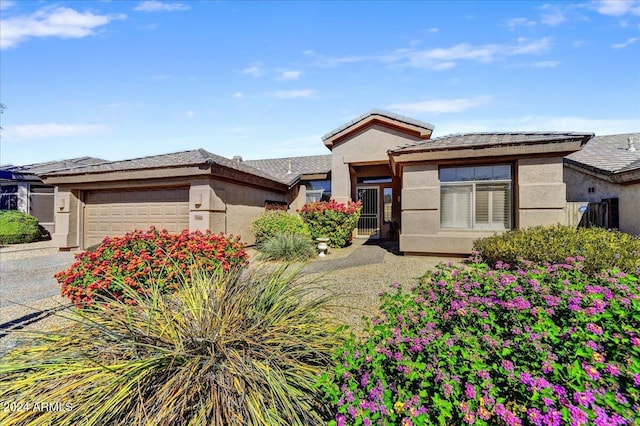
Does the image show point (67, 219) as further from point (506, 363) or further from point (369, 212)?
point (506, 363)

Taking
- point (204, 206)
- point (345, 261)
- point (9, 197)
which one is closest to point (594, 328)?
point (345, 261)

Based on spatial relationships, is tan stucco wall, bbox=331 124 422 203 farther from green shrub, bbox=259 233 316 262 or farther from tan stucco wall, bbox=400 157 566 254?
green shrub, bbox=259 233 316 262

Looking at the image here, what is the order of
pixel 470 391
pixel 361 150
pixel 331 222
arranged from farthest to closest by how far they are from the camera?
1. pixel 361 150
2. pixel 331 222
3. pixel 470 391

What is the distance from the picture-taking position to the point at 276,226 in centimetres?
1210

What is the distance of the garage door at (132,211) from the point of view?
39.3 ft

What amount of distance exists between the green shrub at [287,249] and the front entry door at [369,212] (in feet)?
21.6

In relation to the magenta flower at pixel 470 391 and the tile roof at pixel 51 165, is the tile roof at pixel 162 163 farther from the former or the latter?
the magenta flower at pixel 470 391

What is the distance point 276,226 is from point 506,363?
35.1 ft

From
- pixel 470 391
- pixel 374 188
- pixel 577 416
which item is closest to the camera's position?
pixel 577 416

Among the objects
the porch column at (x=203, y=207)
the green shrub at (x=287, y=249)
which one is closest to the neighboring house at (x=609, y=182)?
the green shrub at (x=287, y=249)

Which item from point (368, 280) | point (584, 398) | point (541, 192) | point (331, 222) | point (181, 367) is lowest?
point (368, 280)

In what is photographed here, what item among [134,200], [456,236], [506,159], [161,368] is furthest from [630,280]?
[134,200]

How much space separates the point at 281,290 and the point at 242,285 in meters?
0.51

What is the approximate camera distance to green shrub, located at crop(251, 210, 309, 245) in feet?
39.3
